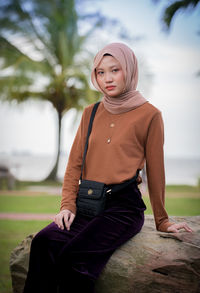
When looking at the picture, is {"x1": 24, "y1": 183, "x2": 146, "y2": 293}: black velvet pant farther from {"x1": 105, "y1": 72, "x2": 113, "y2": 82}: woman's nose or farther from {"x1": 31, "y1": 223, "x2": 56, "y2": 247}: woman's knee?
{"x1": 105, "y1": 72, "x2": 113, "y2": 82}: woman's nose

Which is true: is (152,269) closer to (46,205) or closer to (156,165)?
(156,165)

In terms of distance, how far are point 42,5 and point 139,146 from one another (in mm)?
10758

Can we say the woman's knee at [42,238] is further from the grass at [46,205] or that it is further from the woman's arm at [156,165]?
the grass at [46,205]

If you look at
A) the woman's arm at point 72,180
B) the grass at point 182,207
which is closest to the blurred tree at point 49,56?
the grass at point 182,207

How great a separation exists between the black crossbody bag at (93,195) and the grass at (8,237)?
51.2 inches

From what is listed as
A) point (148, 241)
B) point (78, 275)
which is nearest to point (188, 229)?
point (148, 241)

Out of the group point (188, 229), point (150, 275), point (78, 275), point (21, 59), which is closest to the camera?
point (78, 275)

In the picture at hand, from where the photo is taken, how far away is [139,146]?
6.21 ft

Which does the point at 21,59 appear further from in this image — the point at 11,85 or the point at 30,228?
the point at 30,228

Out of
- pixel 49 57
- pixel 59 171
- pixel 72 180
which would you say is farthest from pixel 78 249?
pixel 59 171

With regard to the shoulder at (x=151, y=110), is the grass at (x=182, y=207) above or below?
below

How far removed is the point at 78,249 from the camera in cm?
167

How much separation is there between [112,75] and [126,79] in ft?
0.26

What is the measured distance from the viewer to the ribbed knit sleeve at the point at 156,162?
1.86 metres
